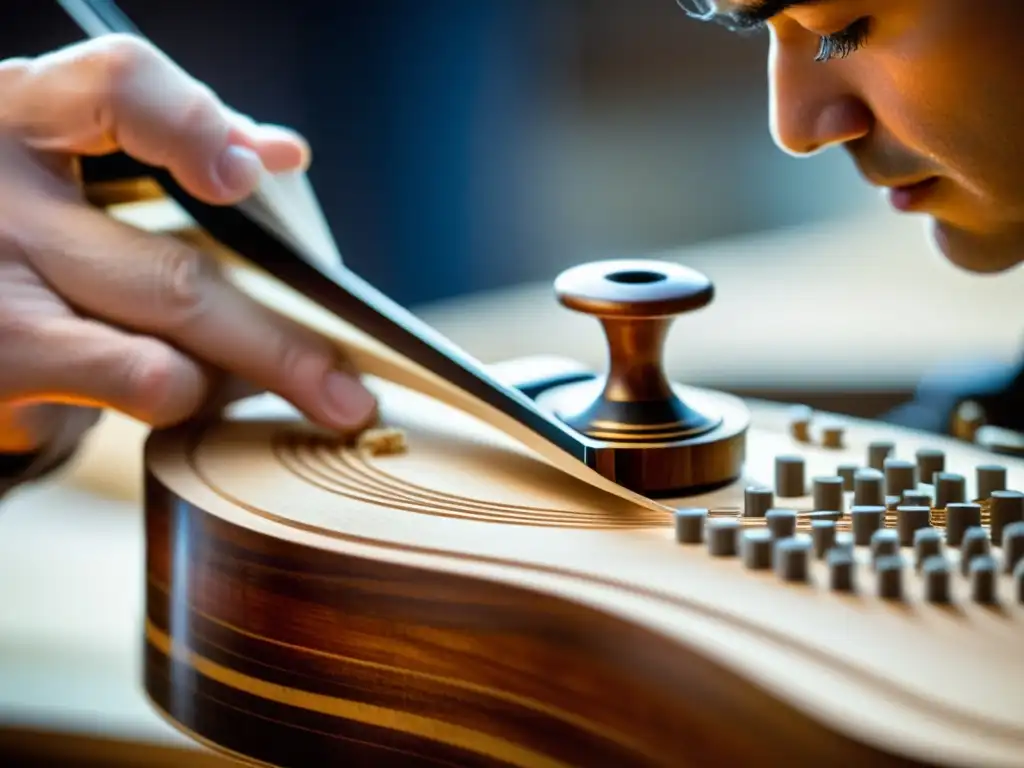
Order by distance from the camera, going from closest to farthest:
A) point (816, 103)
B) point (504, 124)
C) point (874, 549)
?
1. point (874, 549)
2. point (816, 103)
3. point (504, 124)

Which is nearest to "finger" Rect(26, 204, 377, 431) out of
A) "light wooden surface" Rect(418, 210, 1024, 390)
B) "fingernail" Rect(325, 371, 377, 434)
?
"fingernail" Rect(325, 371, 377, 434)

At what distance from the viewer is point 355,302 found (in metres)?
0.76

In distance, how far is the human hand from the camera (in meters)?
0.76

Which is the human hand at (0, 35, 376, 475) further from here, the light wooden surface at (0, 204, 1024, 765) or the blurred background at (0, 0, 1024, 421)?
the blurred background at (0, 0, 1024, 421)

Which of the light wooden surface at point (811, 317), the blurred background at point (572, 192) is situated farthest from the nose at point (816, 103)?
the light wooden surface at point (811, 317)

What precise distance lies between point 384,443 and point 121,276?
0.18 meters

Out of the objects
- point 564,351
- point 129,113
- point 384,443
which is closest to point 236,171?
point 129,113

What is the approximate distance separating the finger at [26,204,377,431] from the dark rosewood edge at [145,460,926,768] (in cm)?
12

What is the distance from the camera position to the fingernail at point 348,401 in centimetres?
78

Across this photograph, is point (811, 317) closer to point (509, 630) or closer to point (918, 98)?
point (918, 98)

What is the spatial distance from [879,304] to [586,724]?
1.20 m

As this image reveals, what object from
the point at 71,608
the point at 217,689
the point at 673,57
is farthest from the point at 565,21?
the point at 217,689

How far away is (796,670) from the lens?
0.47 meters

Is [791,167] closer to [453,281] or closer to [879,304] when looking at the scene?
A: [879,304]
